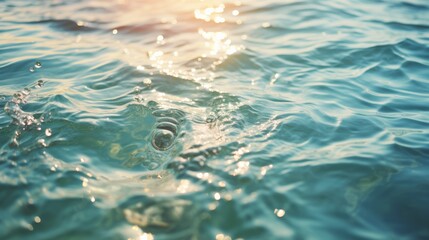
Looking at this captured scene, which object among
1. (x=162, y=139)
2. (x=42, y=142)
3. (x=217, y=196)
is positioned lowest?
(x=217, y=196)

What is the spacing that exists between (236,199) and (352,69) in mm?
3569

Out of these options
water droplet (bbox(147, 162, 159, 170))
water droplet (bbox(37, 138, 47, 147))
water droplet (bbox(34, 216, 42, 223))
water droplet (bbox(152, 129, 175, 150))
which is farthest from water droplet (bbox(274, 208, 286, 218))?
water droplet (bbox(37, 138, 47, 147))

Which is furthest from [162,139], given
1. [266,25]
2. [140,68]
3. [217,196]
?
[266,25]

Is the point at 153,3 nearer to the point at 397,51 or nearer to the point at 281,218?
the point at 397,51

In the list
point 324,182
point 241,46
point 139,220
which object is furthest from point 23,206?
point 241,46

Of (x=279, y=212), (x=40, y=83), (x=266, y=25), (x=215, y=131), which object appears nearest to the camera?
(x=279, y=212)

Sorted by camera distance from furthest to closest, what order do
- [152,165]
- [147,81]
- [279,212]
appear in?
[147,81]
[152,165]
[279,212]

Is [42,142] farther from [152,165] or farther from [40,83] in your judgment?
[40,83]

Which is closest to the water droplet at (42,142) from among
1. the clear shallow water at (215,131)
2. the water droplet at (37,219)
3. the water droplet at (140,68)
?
the clear shallow water at (215,131)

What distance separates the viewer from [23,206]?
3.12 metres

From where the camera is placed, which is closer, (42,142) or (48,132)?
(42,142)

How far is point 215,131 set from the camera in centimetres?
418

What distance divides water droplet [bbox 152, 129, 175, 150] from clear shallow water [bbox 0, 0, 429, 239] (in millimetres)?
17

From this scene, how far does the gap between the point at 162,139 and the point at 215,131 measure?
544mm
